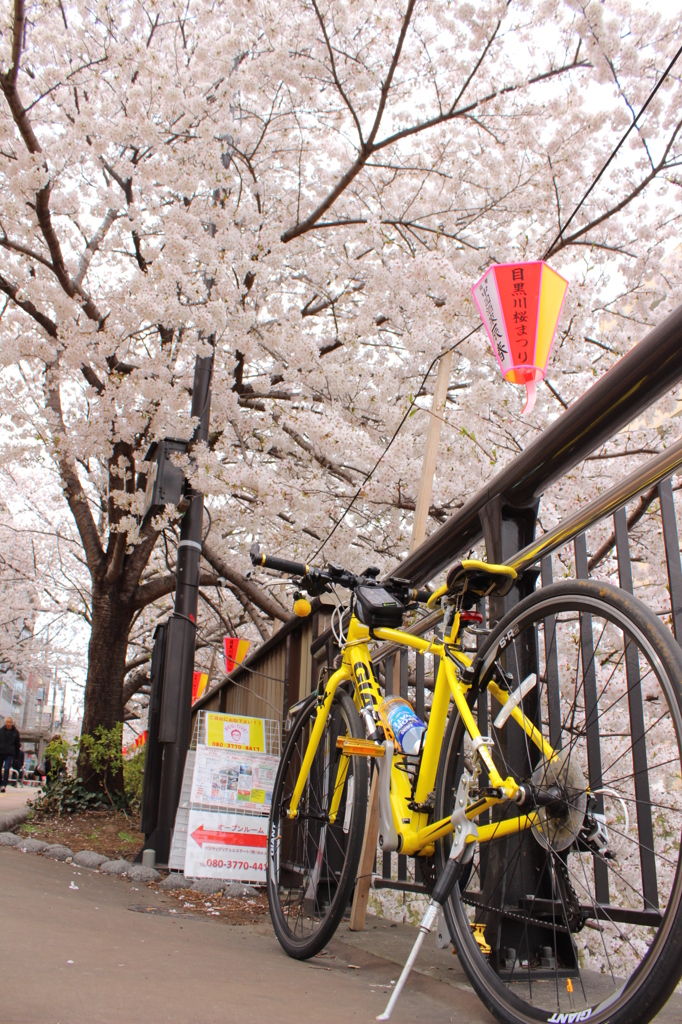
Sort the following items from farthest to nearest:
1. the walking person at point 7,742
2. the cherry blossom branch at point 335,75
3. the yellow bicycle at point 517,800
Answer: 1. the walking person at point 7,742
2. the cherry blossom branch at point 335,75
3. the yellow bicycle at point 517,800

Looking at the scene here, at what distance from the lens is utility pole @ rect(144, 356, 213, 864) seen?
553 cm

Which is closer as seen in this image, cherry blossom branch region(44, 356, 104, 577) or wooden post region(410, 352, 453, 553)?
wooden post region(410, 352, 453, 553)

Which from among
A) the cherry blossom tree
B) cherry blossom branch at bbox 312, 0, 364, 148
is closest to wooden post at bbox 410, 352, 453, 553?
the cherry blossom tree

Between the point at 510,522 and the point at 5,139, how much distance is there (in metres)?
6.49

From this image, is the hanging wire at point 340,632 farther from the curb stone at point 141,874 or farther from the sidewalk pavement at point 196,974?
the curb stone at point 141,874

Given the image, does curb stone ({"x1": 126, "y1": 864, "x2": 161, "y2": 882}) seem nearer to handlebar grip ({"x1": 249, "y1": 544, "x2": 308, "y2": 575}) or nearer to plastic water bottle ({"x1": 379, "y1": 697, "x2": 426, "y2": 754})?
handlebar grip ({"x1": 249, "y1": 544, "x2": 308, "y2": 575})

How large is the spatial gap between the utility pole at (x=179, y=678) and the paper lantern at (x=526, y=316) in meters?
3.04

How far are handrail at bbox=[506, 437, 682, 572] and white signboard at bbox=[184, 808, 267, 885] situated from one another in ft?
9.97

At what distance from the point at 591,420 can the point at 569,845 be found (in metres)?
0.95

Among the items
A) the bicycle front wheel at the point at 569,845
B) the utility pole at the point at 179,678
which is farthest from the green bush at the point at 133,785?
the bicycle front wheel at the point at 569,845

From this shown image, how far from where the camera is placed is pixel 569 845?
143 cm

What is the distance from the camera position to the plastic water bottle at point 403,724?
205 centimetres

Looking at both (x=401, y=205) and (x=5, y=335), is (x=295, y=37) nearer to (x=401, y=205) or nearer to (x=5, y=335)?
(x=401, y=205)

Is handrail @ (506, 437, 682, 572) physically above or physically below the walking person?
above
